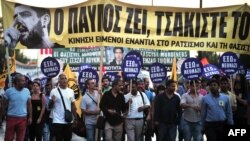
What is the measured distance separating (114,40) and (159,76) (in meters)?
4.64

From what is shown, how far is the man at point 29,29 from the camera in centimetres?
1166

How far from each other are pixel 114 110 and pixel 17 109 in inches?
78.3

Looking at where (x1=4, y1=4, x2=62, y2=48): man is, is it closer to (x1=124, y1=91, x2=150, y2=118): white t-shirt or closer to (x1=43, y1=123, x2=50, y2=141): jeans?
(x1=124, y1=91, x2=150, y2=118): white t-shirt

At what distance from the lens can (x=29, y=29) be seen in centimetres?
1169

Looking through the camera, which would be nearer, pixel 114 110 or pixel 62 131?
pixel 62 131

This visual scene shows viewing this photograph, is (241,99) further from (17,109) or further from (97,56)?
(97,56)

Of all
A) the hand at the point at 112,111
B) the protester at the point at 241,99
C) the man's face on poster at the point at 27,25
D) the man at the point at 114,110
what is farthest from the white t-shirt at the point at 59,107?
the protester at the point at 241,99

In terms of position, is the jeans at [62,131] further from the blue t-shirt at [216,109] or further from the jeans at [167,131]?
the blue t-shirt at [216,109]

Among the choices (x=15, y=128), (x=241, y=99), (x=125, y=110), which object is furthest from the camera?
(x=241, y=99)

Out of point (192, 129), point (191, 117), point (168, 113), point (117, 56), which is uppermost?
point (117, 56)

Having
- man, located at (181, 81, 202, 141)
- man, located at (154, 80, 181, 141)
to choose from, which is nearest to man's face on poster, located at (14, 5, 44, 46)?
man, located at (154, 80, 181, 141)

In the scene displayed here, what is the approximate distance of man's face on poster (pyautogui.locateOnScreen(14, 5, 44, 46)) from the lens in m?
11.7

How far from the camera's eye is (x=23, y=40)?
38.3 feet

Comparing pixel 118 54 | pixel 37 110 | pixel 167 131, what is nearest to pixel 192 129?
pixel 167 131
